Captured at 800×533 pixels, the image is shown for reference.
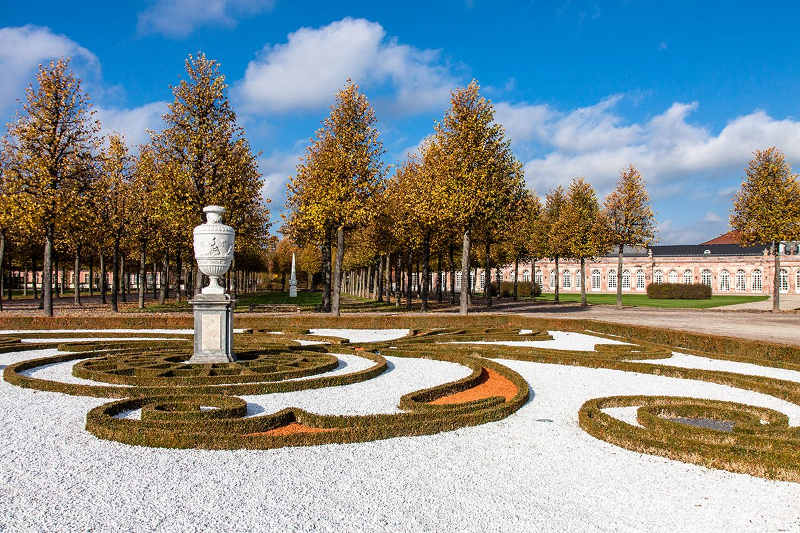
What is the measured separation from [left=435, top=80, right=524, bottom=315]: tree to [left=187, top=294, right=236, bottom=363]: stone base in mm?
17016

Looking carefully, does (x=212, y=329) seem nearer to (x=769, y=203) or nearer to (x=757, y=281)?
(x=769, y=203)

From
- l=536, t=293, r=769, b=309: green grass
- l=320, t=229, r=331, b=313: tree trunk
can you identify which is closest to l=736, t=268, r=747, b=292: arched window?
l=536, t=293, r=769, b=309: green grass

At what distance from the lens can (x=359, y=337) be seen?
1852cm

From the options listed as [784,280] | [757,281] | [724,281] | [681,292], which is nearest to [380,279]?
[681,292]

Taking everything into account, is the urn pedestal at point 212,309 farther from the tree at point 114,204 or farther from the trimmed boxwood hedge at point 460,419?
the tree at point 114,204

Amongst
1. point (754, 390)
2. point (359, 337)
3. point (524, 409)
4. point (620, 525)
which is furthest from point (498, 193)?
point (620, 525)

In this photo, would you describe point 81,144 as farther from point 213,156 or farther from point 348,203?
point 348,203

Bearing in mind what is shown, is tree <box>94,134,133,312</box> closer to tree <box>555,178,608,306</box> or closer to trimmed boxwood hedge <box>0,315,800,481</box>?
trimmed boxwood hedge <box>0,315,800,481</box>

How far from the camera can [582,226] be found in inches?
1656

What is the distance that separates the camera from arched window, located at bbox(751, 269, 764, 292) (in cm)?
8738

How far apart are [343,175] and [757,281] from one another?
86332mm

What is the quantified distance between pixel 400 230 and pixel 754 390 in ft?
80.7

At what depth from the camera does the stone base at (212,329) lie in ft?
38.0

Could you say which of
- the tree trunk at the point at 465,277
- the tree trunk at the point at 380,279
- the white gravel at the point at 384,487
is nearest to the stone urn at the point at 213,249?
the white gravel at the point at 384,487
